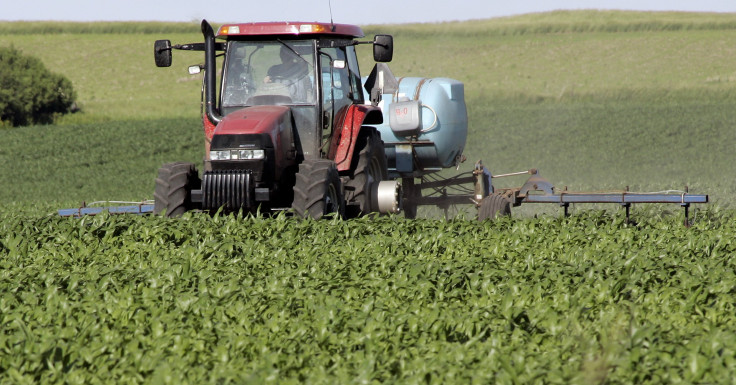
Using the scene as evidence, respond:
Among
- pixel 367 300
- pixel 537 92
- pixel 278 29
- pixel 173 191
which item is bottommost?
pixel 367 300

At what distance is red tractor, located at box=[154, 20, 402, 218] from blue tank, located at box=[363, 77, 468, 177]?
2.08 meters

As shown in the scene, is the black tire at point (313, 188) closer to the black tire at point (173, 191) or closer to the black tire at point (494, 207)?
the black tire at point (173, 191)

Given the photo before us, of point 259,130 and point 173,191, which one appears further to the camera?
point 173,191

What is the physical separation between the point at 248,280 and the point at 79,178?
70.9 feet

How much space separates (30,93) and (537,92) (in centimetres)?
2319

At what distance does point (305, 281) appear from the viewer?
6.23 m

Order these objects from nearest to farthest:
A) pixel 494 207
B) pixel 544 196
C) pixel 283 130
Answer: pixel 283 130
pixel 544 196
pixel 494 207

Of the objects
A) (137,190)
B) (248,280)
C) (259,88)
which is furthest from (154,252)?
(137,190)

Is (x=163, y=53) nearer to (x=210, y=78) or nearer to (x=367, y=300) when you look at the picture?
(x=210, y=78)

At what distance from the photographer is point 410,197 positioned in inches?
538

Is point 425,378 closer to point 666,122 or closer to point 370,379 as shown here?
point 370,379

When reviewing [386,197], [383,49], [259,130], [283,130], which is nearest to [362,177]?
[386,197]

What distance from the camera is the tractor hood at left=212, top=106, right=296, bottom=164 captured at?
9156 millimetres

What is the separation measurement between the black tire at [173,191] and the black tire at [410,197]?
4.66 meters
